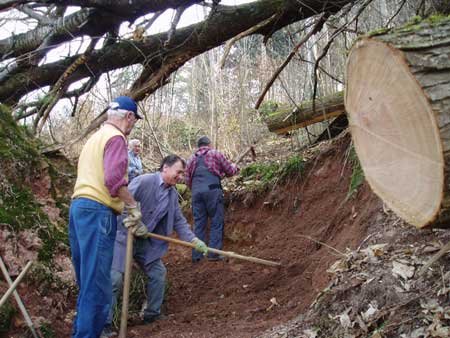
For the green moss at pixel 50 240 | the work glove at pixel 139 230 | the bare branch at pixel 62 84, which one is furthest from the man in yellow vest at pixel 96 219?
the bare branch at pixel 62 84

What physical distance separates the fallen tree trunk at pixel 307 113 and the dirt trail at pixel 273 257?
1.42ft

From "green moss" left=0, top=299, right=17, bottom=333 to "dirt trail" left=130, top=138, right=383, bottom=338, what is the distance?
114 centimetres

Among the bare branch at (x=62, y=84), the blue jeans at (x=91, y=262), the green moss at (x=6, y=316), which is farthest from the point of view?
the bare branch at (x=62, y=84)

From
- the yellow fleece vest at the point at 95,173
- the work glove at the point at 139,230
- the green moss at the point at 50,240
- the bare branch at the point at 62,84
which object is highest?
the bare branch at the point at 62,84

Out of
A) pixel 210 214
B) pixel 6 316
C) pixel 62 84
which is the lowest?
pixel 210 214

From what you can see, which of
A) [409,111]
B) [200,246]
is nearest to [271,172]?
[200,246]

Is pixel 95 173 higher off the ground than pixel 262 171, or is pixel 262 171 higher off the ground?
pixel 95 173

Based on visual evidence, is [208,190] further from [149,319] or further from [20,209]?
[20,209]

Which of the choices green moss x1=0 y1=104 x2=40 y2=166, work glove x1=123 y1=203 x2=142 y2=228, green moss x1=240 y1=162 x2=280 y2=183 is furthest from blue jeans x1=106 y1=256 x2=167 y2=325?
green moss x1=240 y1=162 x2=280 y2=183

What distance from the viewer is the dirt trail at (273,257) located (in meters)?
5.04

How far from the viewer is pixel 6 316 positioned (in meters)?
4.46

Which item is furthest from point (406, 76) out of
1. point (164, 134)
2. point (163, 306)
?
point (164, 134)

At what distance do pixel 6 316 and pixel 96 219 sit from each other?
3.85 feet

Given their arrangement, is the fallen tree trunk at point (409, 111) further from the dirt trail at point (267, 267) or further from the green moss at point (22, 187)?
the green moss at point (22, 187)
